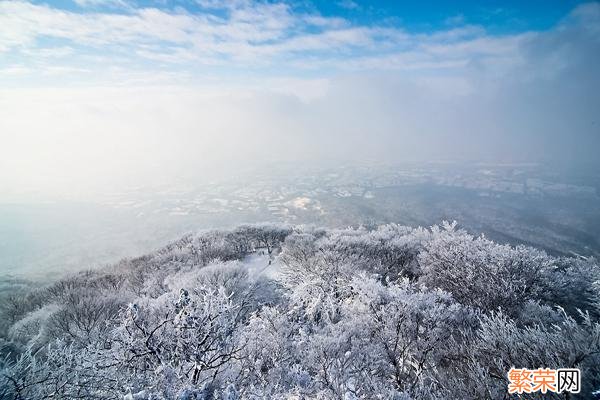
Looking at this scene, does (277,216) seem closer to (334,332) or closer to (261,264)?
(261,264)

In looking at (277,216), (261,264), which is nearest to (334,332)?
(261,264)

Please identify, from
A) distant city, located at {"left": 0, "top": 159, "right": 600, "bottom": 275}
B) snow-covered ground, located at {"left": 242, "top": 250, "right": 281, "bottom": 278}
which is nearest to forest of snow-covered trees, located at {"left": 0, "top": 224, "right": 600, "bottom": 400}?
snow-covered ground, located at {"left": 242, "top": 250, "right": 281, "bottom": 278}

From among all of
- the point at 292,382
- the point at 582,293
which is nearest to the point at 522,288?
the point at 582,293

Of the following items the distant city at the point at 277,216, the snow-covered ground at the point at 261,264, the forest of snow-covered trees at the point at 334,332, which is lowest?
the distant city at the point at 277,216

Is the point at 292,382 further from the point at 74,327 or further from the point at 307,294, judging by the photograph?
the point at 74,327

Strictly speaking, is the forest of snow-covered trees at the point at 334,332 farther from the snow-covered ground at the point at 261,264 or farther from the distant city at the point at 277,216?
the distant city at the point at 277,216

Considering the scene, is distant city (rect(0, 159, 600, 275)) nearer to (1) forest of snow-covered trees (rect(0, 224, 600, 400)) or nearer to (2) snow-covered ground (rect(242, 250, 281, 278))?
(2) snow-covered ground (rect(242, 250, 281, 278))

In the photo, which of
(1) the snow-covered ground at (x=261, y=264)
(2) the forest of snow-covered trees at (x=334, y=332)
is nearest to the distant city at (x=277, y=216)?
(1) the snow-covered ground at (x=261, y=264)

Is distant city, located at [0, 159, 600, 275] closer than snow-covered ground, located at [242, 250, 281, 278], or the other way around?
snow-covered ground, located at [242, 250, 281, 278]
